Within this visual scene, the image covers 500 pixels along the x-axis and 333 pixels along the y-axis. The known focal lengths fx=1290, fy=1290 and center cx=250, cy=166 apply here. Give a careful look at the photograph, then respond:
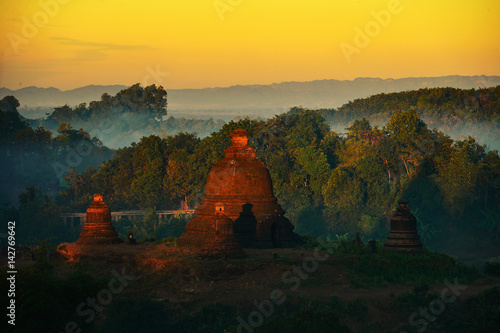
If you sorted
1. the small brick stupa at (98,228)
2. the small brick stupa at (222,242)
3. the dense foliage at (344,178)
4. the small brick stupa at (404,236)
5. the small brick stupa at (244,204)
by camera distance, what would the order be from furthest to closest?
the dense foliage at (344,178)
the small brick stupa at (98,228)
the small brick stupa at (244,204)
the small brick stupa at (404,236)
the small brick stupa at (222,242)

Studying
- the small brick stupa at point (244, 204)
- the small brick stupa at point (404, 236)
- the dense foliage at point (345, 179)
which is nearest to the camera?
the small brick stupa at point (404, 236)

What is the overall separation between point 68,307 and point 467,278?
22339 mm

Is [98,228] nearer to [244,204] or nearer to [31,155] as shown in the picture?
[244,204]

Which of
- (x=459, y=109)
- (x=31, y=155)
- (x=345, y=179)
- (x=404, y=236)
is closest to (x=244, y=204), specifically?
(x=404, y=236)

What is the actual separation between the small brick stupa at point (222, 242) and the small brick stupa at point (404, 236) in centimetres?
848

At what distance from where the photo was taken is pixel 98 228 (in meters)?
71.8

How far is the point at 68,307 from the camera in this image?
50.7 m

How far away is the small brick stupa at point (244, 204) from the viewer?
6850cm

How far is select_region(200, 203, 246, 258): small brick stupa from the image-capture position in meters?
63.5

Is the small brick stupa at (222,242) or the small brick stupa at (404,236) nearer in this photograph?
the small brick stupa at (222,242)

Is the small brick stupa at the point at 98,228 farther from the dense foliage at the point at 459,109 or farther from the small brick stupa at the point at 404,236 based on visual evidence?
the dense foliage at the point at 459,109

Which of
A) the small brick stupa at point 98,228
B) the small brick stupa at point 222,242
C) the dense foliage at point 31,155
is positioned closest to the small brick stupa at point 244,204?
the small brick stupa at point 222,242

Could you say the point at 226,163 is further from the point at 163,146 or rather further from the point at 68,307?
the point at 163,146

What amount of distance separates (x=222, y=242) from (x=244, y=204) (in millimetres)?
5541
